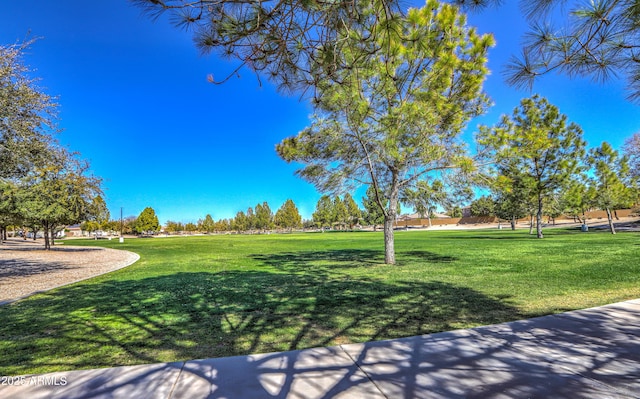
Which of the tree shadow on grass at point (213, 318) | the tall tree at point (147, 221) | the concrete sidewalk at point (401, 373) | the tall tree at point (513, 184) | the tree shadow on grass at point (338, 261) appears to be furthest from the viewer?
the tall tree at point (147, 221)

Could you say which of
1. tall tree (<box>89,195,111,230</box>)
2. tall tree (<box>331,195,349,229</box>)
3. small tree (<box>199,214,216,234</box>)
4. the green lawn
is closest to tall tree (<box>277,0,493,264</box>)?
the green lawn

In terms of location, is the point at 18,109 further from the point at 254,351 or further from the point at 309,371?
the point at 309,371

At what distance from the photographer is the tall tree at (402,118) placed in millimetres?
6715

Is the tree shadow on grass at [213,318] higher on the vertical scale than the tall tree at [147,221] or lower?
lower

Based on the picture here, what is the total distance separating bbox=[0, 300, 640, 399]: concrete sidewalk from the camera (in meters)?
2.52

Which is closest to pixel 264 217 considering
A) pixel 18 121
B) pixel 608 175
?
pixel 608 175

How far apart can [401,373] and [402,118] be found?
653 centimetres

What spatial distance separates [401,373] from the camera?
9.20ft

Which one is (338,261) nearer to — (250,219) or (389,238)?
(389,238)

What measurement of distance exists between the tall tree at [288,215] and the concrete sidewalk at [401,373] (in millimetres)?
89507

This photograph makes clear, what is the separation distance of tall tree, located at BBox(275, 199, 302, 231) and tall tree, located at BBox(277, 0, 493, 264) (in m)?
81.5

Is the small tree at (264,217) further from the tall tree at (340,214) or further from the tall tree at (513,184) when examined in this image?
the tall tree at (513,184)

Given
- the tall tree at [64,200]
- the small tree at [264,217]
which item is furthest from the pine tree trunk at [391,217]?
the small tree at [264,217]

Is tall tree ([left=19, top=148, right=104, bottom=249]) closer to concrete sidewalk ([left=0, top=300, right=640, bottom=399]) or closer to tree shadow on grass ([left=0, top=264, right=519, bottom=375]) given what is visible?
tree shadow on grass ([left=0, top=264, right=519, bottom=375])
